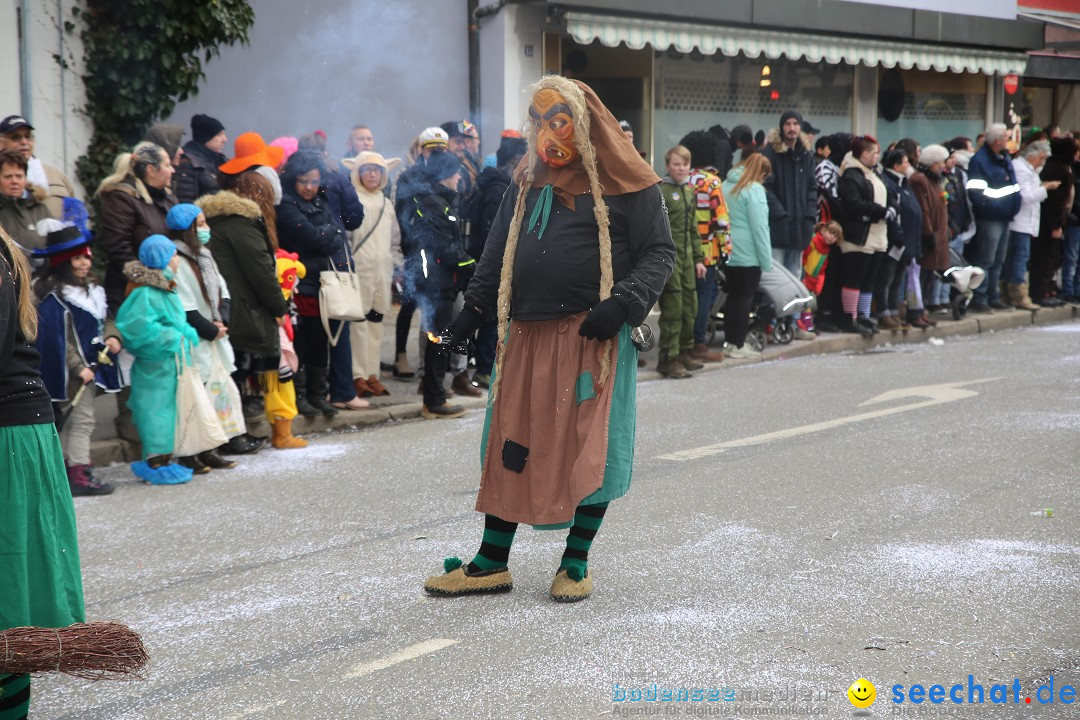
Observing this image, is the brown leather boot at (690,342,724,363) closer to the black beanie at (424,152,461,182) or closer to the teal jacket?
the teal jacket

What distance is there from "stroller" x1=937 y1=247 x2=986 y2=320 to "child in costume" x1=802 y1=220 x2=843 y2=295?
7.11ft

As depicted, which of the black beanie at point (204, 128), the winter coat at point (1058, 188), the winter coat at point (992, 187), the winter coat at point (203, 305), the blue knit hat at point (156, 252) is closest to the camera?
the blue knit hat at point (156, 252)

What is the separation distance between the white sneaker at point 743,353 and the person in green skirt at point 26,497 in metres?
8.56

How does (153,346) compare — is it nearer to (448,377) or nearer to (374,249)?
(374,249)

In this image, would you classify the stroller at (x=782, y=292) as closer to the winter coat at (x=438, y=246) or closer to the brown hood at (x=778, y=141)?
the brown hood at (x=778, y=141)

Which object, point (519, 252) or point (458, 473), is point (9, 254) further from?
point (458, 473)

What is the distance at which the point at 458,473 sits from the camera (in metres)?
A: 7.26

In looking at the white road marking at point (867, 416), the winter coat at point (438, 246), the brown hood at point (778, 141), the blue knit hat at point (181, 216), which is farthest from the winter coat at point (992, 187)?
the blue knit hat at point (181, 216)

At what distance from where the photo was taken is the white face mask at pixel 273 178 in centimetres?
807

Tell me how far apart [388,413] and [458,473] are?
1.96 m

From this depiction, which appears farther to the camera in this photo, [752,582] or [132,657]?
[752,582]

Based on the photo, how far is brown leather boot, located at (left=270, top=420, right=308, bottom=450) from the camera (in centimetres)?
816

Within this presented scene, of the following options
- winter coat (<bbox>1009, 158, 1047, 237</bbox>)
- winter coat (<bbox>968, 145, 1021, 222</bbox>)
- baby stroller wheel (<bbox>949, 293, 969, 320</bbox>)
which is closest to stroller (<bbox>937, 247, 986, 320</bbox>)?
baby stroller wheel (<bbox>949, 293, 969, 320</bbox>)

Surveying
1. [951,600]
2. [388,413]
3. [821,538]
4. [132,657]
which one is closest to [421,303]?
[388,413]
